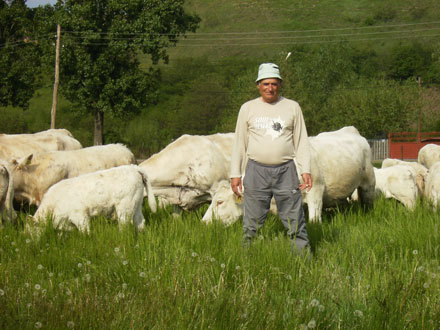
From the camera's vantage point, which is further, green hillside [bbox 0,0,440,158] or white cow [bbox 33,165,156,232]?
green hillside [bbox 0,0,440,158]

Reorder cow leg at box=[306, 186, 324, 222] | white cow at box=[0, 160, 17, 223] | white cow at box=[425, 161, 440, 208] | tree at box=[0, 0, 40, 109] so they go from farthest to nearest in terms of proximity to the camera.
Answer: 1. tree at box=[0, 0, 40, 109]
2. white cow at box=[425, 161, 440, 208]
3. white cow at box=[0, 160, 17, 223]
4. cow leg at box=[306, 186, 324, 222]

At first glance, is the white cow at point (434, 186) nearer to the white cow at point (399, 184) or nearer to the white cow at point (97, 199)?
the white cow at point (399, 184)

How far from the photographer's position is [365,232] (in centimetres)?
728

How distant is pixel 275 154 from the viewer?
6.09 m

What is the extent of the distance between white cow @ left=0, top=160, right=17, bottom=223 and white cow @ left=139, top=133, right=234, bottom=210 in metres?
2.49

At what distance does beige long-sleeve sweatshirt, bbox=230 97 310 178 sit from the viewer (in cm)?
611

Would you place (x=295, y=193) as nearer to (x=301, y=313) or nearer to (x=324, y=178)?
(x=301, y=313)

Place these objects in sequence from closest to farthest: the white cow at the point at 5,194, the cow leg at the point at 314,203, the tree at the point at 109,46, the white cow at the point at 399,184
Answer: the cow leg at the point at 314,203, the white cow at the point at 5,194, the white cow at the point at 399,184, the tree at the point at 109,46

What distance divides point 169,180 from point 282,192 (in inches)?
175

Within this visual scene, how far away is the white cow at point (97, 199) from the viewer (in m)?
8.11

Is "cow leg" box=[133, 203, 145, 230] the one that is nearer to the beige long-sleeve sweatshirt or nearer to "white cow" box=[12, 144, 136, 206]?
the beige long-sleeve sweatshirt

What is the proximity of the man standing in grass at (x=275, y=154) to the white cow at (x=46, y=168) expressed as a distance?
20.0 feet

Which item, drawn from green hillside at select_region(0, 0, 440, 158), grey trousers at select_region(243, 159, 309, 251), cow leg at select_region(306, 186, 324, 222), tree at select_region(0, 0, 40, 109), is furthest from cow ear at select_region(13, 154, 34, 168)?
tree at select_region(0, 0, 40, 109)

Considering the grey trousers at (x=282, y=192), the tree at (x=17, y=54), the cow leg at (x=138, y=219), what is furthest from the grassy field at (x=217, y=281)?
the tree at (x=17, y=54)
